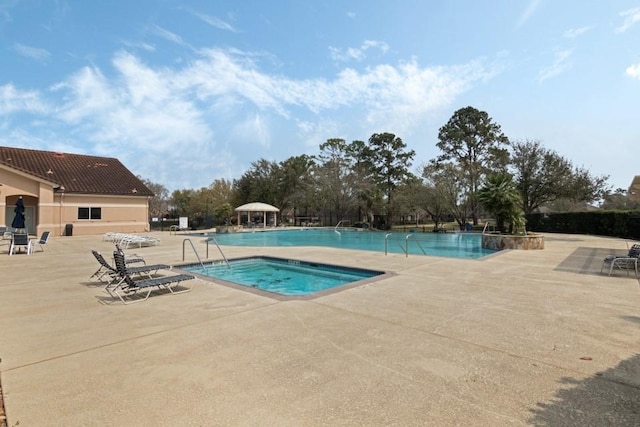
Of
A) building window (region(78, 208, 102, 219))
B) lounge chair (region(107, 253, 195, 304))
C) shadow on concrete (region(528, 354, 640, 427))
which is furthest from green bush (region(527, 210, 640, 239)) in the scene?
building window (region(78, 208, 102, 219))

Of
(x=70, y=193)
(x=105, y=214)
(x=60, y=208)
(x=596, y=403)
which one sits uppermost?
(x=70, y=193)

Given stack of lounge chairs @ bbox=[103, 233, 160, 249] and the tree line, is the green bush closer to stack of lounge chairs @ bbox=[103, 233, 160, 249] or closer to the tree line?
the tree line

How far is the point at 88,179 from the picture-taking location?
26.0m

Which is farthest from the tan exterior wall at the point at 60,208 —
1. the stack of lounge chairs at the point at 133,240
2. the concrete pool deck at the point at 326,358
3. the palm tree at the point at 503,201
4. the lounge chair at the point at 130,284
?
the palm tree at the point at 503,201

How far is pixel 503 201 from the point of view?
1612 cm

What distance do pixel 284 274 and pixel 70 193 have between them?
70.2 ft

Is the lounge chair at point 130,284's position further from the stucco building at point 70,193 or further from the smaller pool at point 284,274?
the stucco building at point 70,193

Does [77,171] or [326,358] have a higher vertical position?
[77,171]

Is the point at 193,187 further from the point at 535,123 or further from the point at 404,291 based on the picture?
the point at 404,291

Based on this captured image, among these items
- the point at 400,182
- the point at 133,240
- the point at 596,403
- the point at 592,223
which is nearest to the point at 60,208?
the point at 133,240

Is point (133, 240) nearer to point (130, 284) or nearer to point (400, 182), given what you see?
point (130, 284)

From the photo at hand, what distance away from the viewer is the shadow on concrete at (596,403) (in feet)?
7.88

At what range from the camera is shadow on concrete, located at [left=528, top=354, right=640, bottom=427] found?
240 centimetres

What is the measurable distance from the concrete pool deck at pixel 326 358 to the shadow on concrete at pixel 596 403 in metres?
0.01
